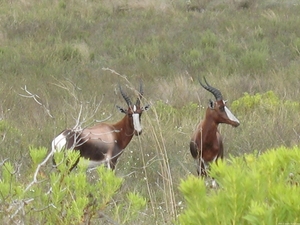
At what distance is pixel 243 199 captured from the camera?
150 cm

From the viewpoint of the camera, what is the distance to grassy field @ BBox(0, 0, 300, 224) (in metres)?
6.55

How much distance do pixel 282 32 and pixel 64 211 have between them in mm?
11953

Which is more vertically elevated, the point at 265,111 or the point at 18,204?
the point at 18,204

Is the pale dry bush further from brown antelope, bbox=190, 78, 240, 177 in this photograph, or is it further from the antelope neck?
brown antelope, bbox=190, 78, 240, 177

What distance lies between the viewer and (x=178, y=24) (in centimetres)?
1520

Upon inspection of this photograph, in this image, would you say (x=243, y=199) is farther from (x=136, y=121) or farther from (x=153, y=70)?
(x=153, y=70)

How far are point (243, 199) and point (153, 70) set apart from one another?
10073 mm

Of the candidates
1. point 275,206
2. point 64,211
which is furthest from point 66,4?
point 275,206

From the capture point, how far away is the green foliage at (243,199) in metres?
1.41

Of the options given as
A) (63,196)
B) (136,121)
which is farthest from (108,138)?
(63,196)

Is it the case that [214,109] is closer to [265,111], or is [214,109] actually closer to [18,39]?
[265,111]

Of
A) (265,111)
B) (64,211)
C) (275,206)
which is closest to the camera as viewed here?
(275,206)

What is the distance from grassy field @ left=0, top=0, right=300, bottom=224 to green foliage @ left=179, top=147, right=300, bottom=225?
2.41 metres

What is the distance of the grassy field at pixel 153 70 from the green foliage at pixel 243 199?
7.91 ft
